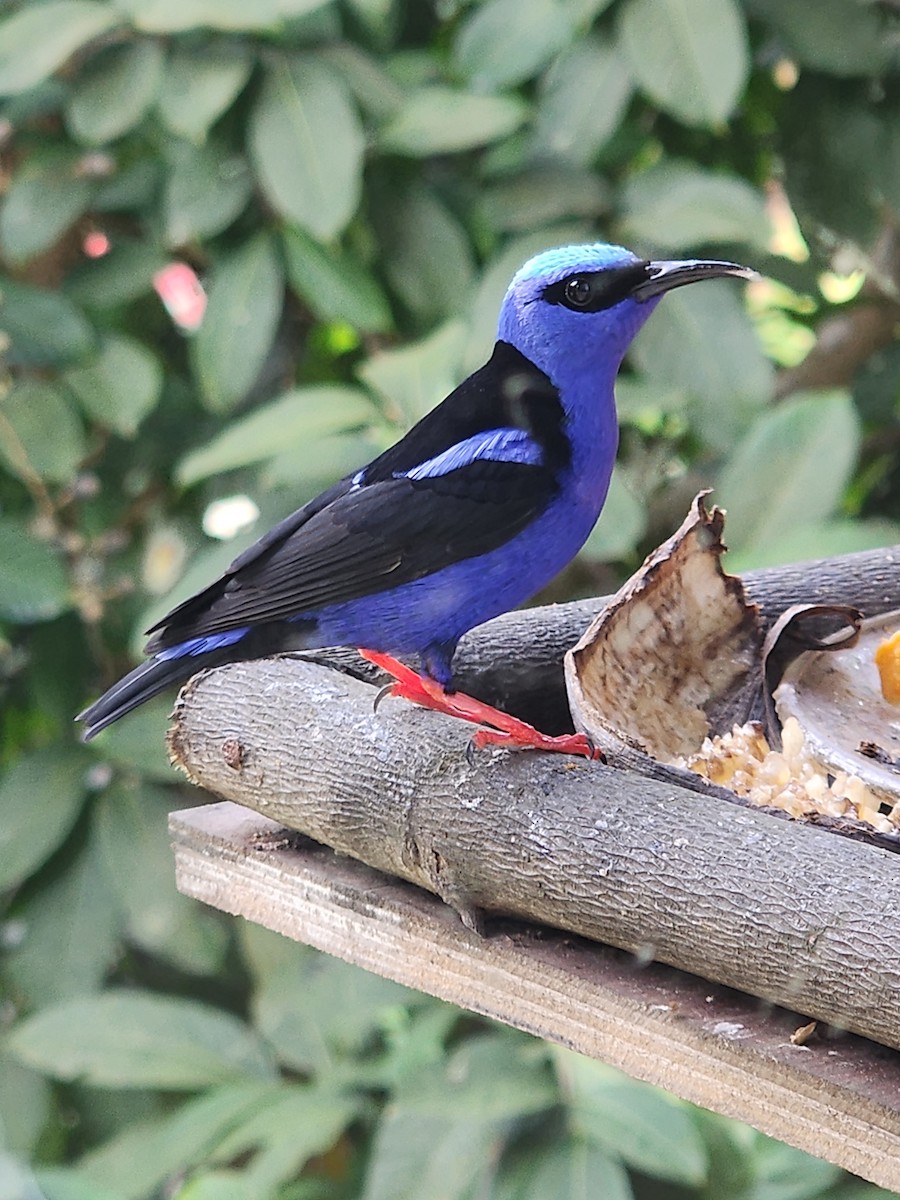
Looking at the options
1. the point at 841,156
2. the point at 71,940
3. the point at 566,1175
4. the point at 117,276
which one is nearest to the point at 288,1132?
the point at 566,1175

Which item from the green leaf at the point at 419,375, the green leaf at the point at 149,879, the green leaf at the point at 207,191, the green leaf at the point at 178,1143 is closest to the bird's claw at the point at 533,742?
the green leaf at the point at 419,375

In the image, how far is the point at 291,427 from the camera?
1996mm

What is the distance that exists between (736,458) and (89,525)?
112 centimetres

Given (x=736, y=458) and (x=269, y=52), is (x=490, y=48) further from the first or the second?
(x=736, y=458)

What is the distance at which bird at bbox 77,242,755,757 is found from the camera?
1.24m

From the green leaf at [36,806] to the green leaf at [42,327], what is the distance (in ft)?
1.96

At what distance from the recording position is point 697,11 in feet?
7.11

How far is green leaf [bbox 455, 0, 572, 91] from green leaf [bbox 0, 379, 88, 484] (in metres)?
0.78

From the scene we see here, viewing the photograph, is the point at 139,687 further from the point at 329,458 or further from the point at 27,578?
the point at 27,578

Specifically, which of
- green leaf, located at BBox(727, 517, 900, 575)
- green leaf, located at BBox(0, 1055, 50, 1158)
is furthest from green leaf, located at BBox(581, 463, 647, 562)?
green leaf, located at BBox(0, 1055, 50, 1158)

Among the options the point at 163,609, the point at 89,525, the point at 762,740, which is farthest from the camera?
the point at 89,525

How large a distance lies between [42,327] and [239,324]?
12.2 inches

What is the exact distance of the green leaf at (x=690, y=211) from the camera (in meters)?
2.12

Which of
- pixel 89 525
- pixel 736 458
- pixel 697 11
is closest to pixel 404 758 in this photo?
pixel 736 458
